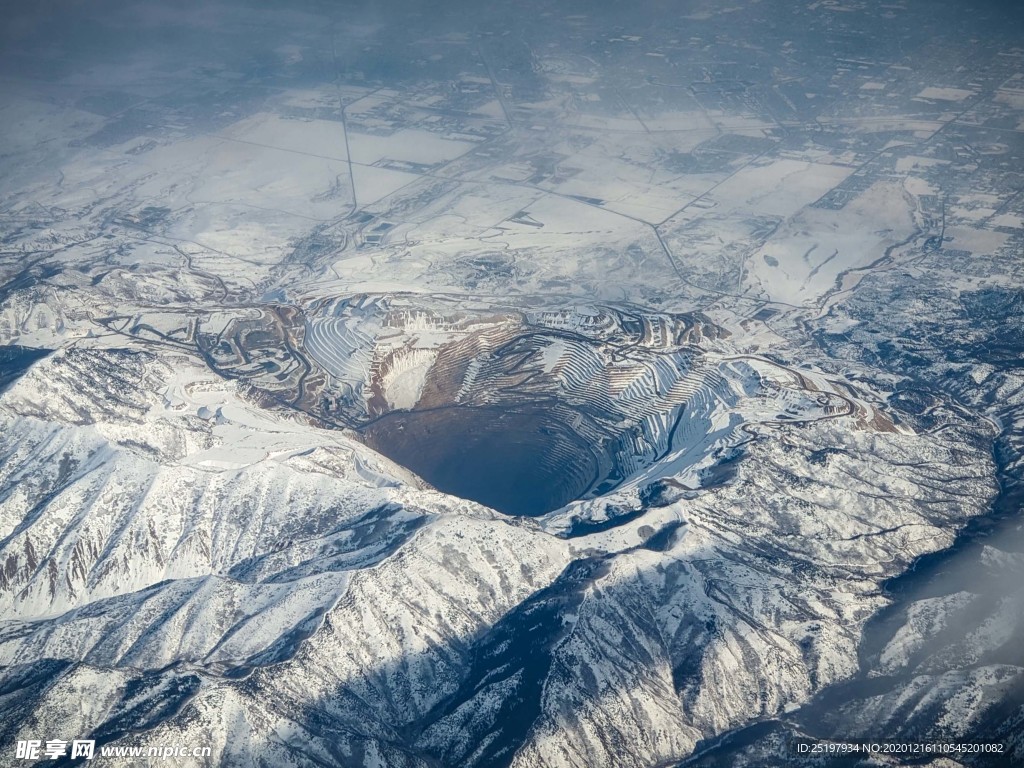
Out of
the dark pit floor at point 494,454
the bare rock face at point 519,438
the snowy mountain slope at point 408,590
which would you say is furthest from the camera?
the dark pit floor at point 494,454

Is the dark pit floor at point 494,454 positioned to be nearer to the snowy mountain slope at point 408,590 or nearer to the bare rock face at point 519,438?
the bare rock face at point 519,438

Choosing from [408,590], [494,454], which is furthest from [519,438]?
[408,590]

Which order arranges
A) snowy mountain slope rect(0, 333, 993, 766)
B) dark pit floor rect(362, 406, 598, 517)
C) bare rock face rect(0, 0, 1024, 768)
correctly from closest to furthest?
snowy mountain slope rect(0, 333, 993, 766) → bare rock face rect(0, 0, 1024, 768) → dark pit floor rect(362, 406, 598, 517)

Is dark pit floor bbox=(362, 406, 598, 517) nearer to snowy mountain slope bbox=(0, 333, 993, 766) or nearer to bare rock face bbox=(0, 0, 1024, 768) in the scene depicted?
bare rock face bbox=(0, 0, 1024, 768)

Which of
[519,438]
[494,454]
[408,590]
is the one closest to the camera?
[408,590]

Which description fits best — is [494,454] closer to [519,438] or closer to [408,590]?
[519,438]

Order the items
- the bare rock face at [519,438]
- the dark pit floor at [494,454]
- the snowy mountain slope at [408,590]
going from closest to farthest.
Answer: the snowy mountain slope at [408,590] < the bare rock face at [519,438] < the dark pit floor at [494,454]

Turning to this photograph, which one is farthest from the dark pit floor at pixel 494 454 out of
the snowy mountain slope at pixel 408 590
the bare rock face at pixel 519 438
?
the snowy mountain slope at pixel 408 590

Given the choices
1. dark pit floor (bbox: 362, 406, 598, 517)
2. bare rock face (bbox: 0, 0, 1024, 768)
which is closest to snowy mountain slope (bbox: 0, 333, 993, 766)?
bare rock face (bbox: 0, 0, 1024, 768)
